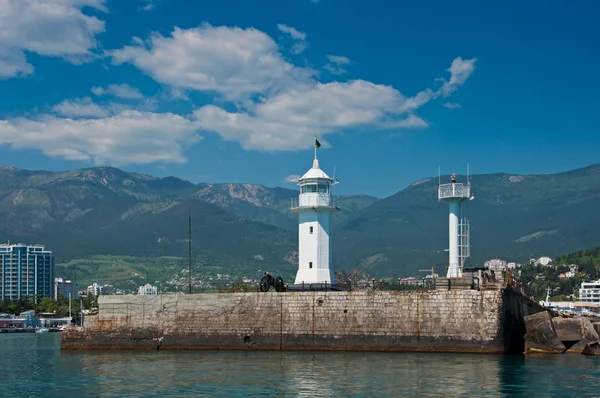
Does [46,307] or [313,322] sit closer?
[313,322]

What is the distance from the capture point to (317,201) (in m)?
51.0

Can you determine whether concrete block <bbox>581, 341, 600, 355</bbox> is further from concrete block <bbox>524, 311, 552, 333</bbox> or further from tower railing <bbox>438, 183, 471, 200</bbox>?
tower railing <bbox>438, 183, 471, 200</bbox>

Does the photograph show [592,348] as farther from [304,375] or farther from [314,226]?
[314,226]

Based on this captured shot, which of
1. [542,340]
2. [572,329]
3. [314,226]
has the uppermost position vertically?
[314,226]

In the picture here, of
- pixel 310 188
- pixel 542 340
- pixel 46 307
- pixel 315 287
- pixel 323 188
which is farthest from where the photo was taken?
pixel 46 307

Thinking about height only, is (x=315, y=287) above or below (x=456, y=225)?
below

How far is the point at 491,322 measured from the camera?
39219 millimetres

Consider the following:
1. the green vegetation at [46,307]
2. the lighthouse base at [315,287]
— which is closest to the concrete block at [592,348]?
the lighthouse base at [315,287]

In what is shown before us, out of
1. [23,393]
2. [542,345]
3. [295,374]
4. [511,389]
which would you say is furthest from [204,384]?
[542,345]

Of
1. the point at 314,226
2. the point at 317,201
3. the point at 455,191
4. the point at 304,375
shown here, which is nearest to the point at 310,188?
the point at 317,201

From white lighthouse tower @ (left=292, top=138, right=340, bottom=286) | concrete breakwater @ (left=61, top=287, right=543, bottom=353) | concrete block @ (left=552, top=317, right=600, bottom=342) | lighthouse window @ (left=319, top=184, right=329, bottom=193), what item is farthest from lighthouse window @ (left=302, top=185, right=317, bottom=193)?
concrete block @ (left=552, top=317, right=600, bottom=342)

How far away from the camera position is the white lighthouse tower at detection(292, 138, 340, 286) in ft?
165

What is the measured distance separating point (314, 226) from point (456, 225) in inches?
376

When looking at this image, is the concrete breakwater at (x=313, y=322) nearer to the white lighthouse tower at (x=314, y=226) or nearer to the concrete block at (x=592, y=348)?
the concrete block at (x=592, y=348)
